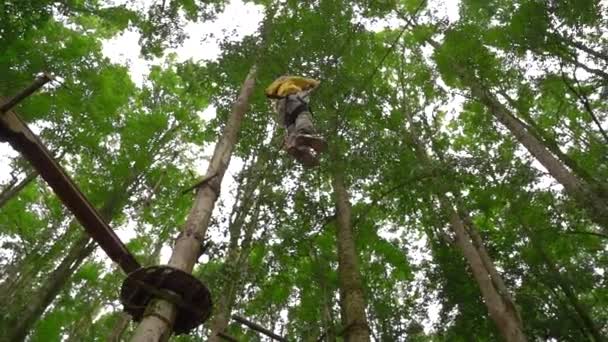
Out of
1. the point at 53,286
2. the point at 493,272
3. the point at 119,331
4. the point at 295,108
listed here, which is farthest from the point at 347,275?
the point at 119,331

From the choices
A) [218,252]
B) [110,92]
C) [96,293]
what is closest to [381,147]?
[218,252]

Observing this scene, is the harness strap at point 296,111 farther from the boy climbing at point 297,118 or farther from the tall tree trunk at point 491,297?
the tall tree trunk at point 491,297

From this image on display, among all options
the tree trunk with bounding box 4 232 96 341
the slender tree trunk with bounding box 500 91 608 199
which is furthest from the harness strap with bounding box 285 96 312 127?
the tree trunk with bounding box 4 232 96 341

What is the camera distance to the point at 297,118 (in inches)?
224

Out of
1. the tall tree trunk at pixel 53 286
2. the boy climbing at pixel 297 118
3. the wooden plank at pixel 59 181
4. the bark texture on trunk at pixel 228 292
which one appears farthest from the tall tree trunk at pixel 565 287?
the wooden plank at pixel 59 181

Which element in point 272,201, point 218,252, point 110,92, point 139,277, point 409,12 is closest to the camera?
point 139,277

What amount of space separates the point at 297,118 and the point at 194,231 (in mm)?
2367

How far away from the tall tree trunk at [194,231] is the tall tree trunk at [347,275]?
8.45 feet

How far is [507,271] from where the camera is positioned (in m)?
10.9

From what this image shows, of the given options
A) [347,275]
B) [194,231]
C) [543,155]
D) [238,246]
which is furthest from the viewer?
[543,155]

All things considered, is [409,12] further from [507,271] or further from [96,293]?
[96,293]

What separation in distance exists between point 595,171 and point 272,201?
24.1 feet

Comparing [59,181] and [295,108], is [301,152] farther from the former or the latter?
[59,181]

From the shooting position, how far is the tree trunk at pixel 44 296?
27.2 feet
